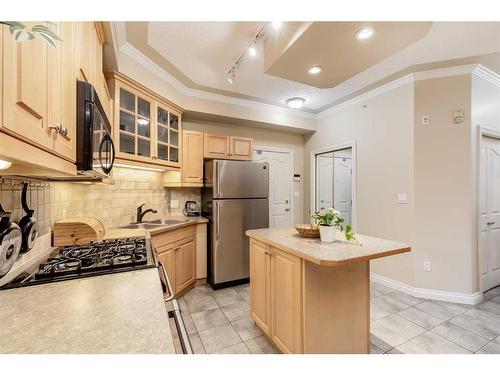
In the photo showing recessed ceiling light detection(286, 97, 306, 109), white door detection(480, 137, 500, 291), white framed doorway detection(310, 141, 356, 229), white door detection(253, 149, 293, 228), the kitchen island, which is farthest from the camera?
white framed doorway detection(310, 141, 356, 229)

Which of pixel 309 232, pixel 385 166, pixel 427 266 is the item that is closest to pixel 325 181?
pixel 385 166

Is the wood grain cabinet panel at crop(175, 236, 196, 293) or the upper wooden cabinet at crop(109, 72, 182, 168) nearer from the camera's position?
the upper wooden cabinet at crop(109, 72, 182, 168)

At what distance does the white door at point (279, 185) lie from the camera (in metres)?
4.04

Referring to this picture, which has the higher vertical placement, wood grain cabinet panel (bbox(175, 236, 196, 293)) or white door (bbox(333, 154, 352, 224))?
white door (bbox(333, 154, 352, 224))

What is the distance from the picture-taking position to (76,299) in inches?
32.0

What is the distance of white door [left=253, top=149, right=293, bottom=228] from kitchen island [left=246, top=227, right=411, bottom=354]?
2.30m

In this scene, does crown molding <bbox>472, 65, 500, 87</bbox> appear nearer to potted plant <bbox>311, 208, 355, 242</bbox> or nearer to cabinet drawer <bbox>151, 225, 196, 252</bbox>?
potted plant <bbox>311, 208, 355, 242</bbox>

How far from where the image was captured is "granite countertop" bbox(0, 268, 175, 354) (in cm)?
56

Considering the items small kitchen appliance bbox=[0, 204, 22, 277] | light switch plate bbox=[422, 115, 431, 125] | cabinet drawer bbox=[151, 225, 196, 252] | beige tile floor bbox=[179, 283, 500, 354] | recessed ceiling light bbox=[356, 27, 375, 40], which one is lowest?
beige tile floor bbox=[179, 283, 500, 354]

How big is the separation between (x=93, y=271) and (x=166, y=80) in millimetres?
2387

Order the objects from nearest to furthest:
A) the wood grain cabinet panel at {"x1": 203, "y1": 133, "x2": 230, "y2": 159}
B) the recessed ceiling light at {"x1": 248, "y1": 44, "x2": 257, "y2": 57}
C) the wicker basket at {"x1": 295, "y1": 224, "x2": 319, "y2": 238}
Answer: the wicker basket at {"x1": 295, "y1": 224, "x2": 319, "y2": 238} → the recessed ceiling light at {"x1": 248, "y1": 44, "x2": 257, "y2": 57} → the wood grain cabinet panel at {"x1": 203, "y1": 133, "x2": 230, "y2": 159}

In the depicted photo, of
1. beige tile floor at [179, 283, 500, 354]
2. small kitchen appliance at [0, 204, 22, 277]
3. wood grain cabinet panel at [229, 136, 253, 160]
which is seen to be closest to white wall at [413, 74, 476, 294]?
beige tile floor at [179, 283, 500, 354]

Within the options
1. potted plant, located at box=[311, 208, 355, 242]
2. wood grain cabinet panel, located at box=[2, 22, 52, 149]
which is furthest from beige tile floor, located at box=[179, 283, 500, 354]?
wood grain cabinet panel, located at box=[2, 22, 52, 149]
